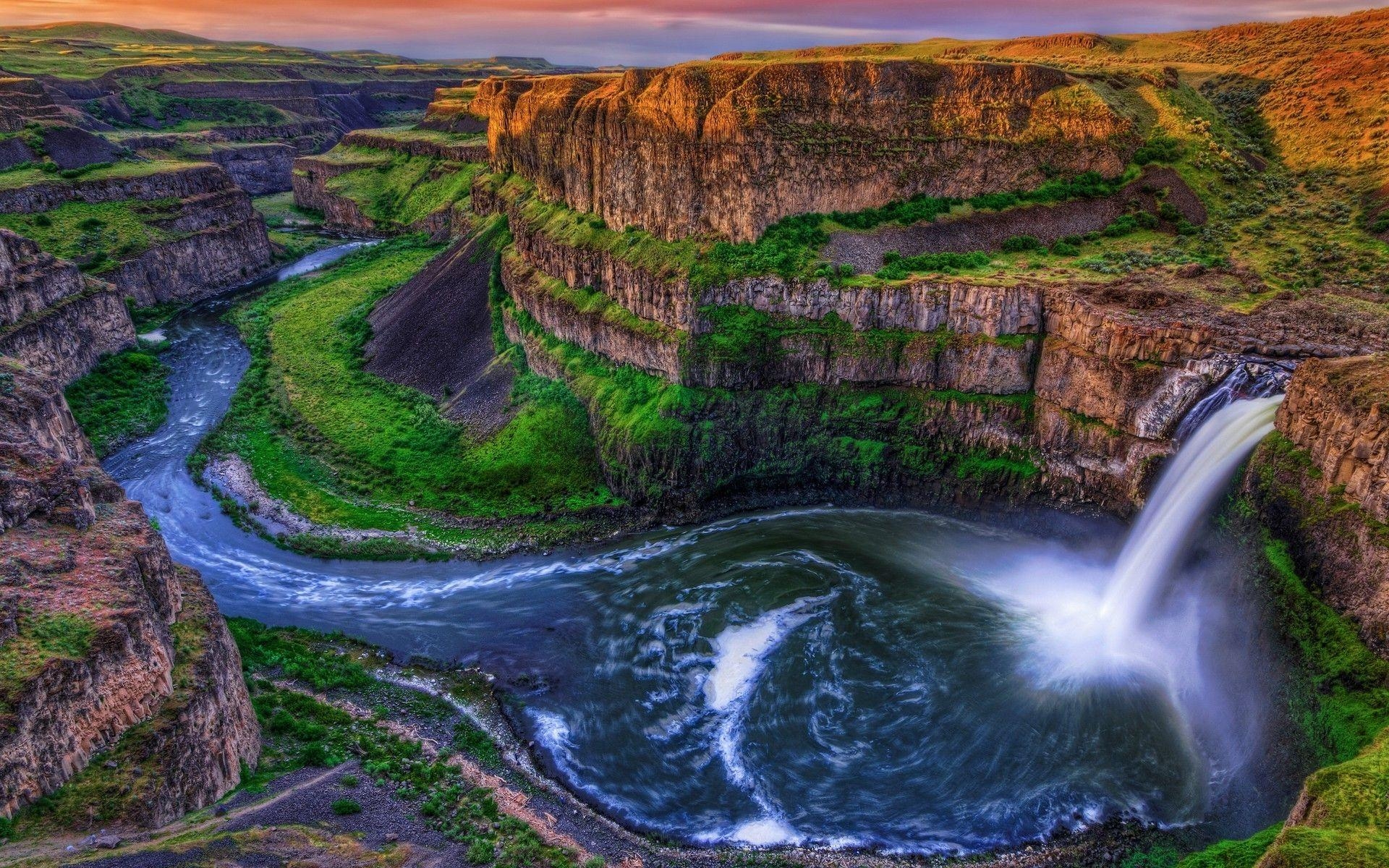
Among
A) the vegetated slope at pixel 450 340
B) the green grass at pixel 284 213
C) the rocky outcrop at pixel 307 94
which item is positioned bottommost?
the vegetated slope at pixel 450 340

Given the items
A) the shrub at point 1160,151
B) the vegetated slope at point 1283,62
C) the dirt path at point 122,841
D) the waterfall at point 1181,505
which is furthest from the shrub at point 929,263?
the dirt path at point 122,841

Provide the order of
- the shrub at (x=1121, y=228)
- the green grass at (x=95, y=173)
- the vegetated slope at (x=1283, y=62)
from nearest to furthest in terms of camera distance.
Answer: the shrub at (x=1121, y=228) < the vegetated slope at (x=1283, y=62) < the green grass at (x=95, y=173)

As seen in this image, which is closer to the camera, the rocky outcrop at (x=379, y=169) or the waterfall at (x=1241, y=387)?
the waterfall at (x=1241, y=387)

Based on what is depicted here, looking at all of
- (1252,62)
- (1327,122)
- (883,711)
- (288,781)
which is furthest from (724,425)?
(1252,62)

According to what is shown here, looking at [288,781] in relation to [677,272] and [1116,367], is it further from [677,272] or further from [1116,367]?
[1116,367]

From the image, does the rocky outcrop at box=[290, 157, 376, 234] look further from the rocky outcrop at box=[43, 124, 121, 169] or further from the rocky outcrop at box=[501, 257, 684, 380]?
the rocky outcrop at box=[501, 257, 684, 380]

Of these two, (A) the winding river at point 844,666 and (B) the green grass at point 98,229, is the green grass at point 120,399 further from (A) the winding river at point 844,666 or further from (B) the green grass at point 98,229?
(B) the green grass at point 98,229

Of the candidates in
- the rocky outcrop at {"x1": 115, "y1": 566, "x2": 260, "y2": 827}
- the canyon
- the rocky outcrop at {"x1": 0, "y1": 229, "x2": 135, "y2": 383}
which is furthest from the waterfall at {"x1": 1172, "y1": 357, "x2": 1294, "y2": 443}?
the rocky outcrop at {"x1": 0, "y1": 229, "x2": 135, "y2": 383}
